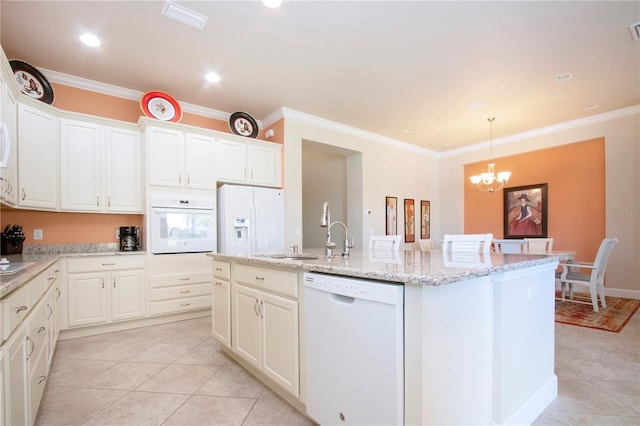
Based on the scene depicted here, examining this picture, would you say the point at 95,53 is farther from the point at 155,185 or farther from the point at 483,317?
the point at 483,317

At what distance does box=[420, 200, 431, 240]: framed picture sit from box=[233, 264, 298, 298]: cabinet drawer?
17.2ft

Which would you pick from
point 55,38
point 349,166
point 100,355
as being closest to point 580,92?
point 349,166

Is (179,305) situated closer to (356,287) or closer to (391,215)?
(356,287)

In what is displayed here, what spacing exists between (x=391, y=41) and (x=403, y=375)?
112 inches

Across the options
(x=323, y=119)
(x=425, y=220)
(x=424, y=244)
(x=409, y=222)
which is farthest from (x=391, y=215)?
(x=323, y=119)

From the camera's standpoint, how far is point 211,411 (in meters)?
1.87

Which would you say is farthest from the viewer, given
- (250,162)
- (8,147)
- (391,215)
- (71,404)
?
(391,215)

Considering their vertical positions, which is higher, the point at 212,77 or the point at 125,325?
the point at 212,77

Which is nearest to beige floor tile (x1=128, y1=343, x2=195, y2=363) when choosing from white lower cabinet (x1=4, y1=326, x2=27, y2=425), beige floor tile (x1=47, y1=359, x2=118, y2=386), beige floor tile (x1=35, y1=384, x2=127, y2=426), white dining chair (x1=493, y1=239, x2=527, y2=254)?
beige floor tile (x1=47, y1=359, x2=118, y2=386)

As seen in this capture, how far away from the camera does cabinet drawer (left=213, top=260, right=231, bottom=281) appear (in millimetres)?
2497

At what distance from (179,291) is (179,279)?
0.47 feet

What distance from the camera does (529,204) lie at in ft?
18.9

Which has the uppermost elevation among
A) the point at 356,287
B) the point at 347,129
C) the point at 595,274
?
the point at 347,129

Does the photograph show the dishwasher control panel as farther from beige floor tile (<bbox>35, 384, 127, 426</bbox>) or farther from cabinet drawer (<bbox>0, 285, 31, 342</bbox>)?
beige floor tile (<bbox>35, 384, 127, 426</bbox>)
